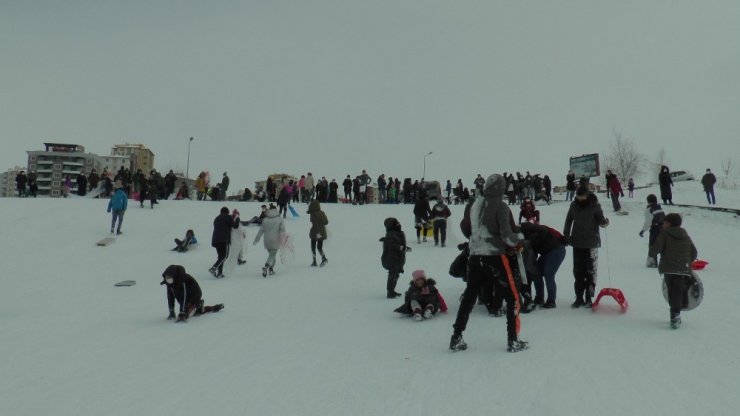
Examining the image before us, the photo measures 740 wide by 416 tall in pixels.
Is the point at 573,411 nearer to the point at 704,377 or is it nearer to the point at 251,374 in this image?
the point at 704,377

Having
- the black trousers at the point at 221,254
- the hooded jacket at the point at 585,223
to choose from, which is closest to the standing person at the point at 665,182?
the hooded jacket at the point at 585,223

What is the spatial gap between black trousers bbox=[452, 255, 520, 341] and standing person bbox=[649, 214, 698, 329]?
2395 mm

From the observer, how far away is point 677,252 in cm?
611

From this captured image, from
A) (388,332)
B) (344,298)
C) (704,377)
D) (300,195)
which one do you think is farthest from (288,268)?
(300,195)

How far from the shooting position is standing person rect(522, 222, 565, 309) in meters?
7.15

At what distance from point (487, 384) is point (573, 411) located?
812mm

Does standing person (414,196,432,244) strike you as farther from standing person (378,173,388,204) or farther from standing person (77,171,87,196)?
standing person (77,171,87,196)

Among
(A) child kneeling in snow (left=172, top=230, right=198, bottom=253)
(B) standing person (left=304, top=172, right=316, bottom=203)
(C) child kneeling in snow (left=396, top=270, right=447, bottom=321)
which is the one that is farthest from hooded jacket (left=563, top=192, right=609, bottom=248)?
(B) standing person (left=304, top=172, right=316, bottom=203)

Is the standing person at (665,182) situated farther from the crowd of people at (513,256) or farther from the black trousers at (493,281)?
the black trousers at (493,281)

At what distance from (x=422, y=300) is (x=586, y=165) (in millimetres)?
31947

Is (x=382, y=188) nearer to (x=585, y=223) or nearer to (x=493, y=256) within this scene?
(x=585, y=223)

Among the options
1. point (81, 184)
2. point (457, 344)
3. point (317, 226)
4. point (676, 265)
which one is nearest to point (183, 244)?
point (317, 226)

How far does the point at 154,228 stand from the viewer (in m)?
19.1

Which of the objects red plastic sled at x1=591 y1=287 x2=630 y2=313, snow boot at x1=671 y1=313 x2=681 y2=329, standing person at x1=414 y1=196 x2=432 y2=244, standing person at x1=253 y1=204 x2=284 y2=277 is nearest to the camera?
snow boot at x1=671 y1=313 x2=681 y2=329
